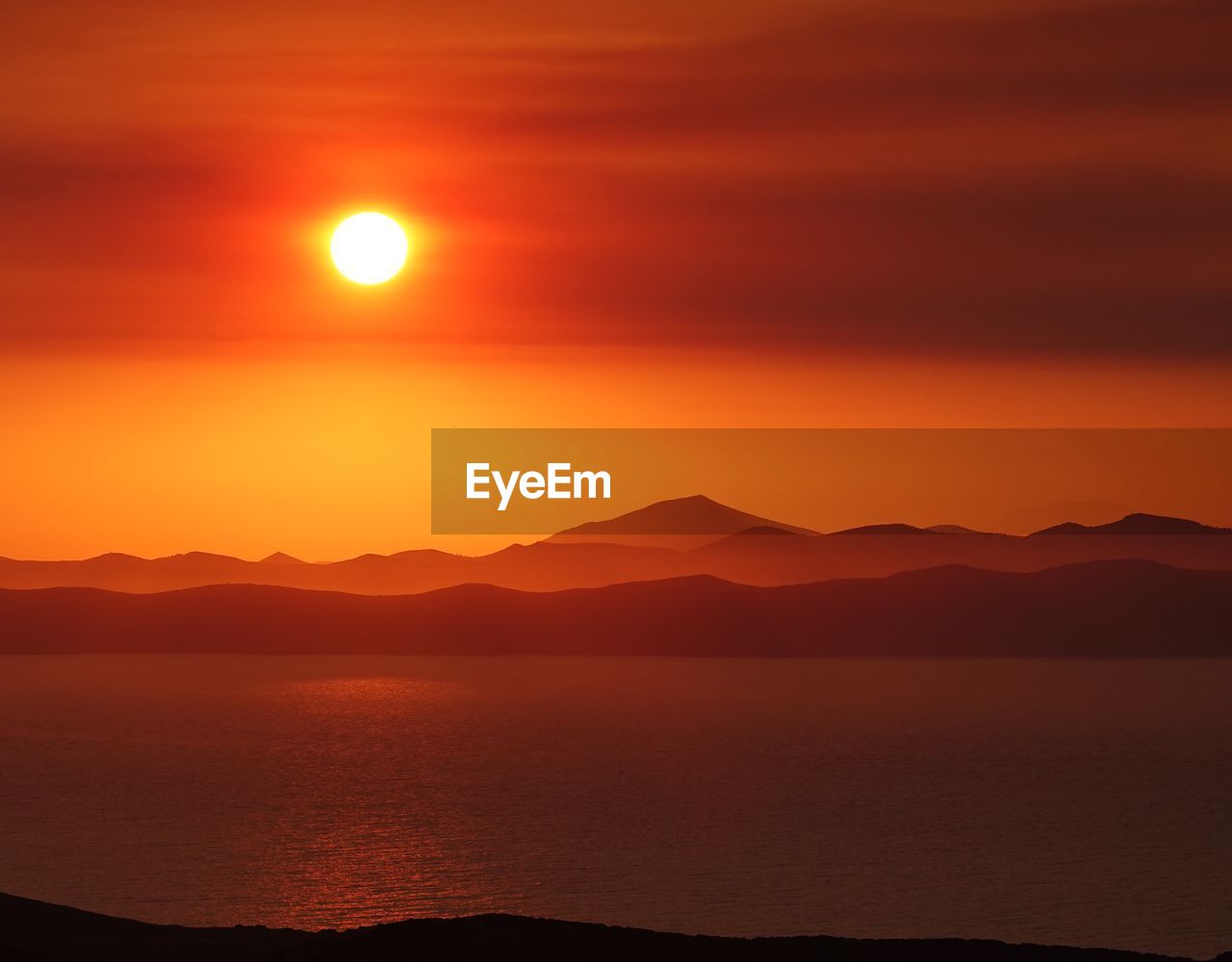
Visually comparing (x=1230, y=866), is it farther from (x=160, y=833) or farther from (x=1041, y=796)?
(x=160, y=833)

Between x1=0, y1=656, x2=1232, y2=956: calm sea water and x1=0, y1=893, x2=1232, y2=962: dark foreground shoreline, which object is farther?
x1=0, y1=656, x2=1232, y2=956: calm sea water

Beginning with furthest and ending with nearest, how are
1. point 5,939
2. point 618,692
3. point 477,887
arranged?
point 618,692 < point 477,887 < point 5,939

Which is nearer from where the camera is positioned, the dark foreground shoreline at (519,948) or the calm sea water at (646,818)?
the dark foreground shoreline at (519,948)

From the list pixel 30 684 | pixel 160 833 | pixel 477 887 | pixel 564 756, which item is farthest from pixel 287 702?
pixel 477 887

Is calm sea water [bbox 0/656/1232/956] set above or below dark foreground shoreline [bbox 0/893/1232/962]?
above
